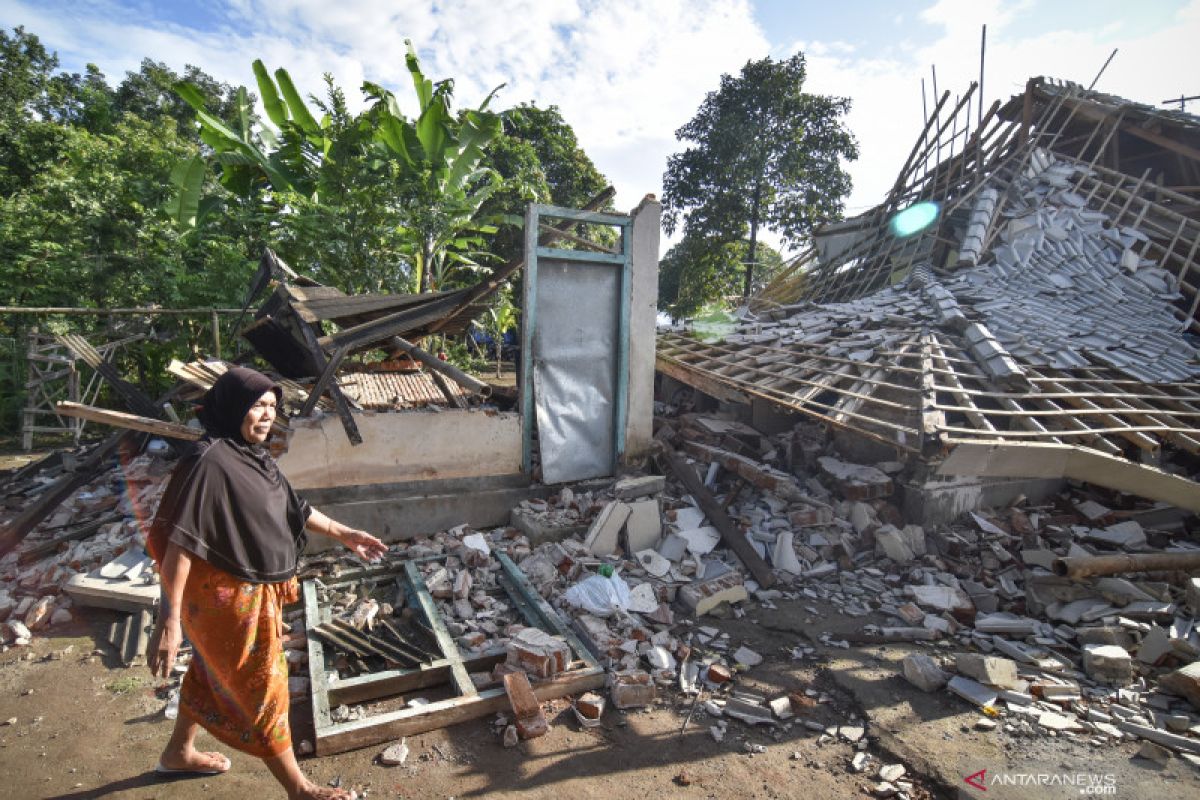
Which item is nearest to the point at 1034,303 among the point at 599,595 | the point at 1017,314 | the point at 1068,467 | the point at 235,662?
the point at 1017,314

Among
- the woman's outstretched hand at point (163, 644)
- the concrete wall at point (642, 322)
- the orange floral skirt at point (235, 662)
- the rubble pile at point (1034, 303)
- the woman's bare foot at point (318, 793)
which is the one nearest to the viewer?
the woman's outstretched hand at point (163, 644)

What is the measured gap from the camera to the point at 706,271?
1652 centimetres

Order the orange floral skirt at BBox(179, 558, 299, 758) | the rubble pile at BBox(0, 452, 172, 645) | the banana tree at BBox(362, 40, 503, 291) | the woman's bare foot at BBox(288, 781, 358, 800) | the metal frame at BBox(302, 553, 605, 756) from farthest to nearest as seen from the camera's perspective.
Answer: the banana tree at BBox(362, 40, 503, 291) → the rubble pile at BBox(0, 452, 172, 645) → the metal frame at BBox(302, 553, 605, 756) → the woman's bare foot at BBox(288, 781, 358, 800) → the orange floral skirt at BBox(179, 558, 299, 758)

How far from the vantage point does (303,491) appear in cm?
471

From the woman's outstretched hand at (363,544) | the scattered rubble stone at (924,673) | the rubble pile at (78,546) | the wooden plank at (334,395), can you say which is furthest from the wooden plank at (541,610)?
the rubble pile at (78,546)

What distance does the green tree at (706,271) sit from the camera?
16141mm

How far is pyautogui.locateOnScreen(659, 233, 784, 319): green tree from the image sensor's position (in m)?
16.1

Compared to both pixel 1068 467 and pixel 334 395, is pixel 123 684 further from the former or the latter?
pixel 1068 467

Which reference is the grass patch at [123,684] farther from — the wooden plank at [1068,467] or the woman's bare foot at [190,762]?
the wooden plank at [1068,467]

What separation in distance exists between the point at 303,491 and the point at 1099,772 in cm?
543

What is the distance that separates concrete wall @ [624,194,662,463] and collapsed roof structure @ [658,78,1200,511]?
4.13 feet

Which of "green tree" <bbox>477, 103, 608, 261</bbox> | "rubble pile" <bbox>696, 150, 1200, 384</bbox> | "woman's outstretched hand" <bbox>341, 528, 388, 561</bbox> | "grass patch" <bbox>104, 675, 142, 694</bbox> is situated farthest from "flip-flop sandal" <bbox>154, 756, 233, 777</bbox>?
"green tree" <bbox>477, 103, 608, 261</bbox>

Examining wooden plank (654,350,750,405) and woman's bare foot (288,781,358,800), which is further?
wooden plank (654,350,750,405)

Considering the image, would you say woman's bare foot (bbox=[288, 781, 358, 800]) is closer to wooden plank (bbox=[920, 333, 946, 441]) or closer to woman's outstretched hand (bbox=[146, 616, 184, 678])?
woman's outstretched hand (bbox=[146, 616, 184, 678])
